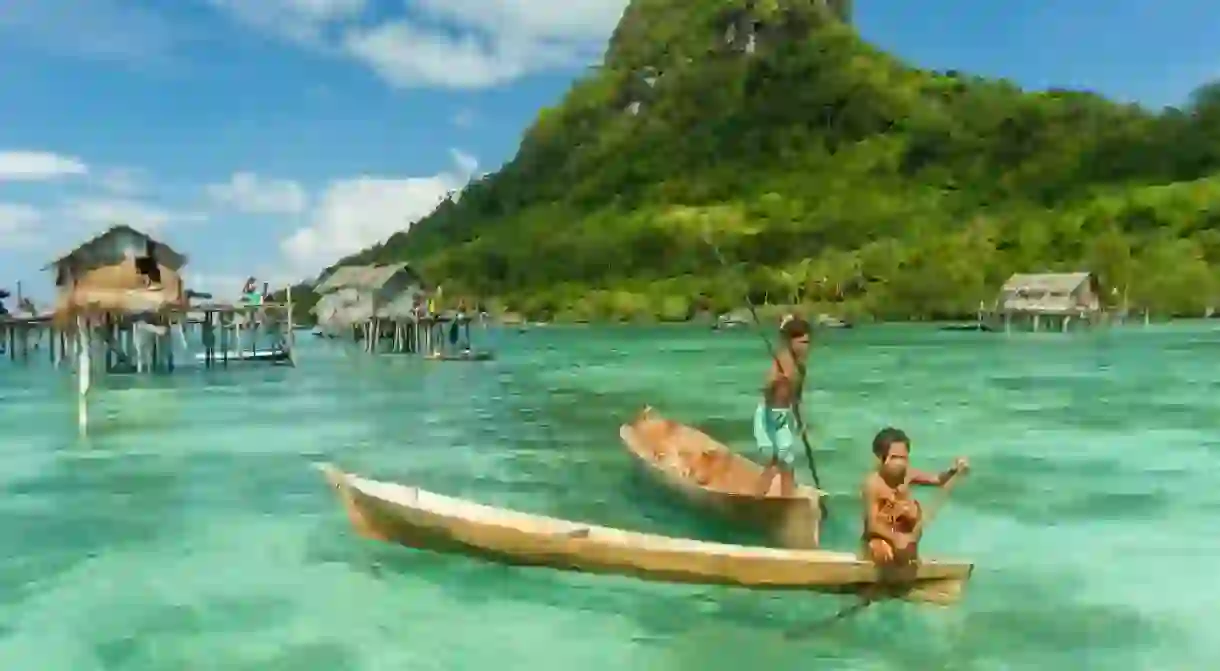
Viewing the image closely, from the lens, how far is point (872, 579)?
Result: 32.6 feet

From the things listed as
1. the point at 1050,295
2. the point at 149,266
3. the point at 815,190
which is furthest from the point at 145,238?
the point at 815,190

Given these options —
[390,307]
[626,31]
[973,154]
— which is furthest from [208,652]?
[626,31]

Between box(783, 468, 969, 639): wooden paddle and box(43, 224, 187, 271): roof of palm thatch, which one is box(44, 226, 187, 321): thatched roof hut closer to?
box(43, 224, 187, 271): roof of palm thatch

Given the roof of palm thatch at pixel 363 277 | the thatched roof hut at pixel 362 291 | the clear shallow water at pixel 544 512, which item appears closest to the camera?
the clear shallow water at pixel 544 512

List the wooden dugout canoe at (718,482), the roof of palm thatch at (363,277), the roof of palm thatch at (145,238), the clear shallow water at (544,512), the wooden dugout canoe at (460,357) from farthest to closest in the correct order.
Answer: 1. the roof of palm thatch at (363,277)
2. the wooden dugout canoe at (460,357)
3. the roof of palm thatch at (145,238)
4. the wooden dugout canoe at (718,482)
5. the clear shallow water at (544,512)

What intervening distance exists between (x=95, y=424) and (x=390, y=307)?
34.8m

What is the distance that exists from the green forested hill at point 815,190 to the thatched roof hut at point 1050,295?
430 inches

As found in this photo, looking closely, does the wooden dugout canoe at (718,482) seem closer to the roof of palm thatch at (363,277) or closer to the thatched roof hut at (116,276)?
the thatched roof hut at (116,276)

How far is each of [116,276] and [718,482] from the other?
35.4 metres

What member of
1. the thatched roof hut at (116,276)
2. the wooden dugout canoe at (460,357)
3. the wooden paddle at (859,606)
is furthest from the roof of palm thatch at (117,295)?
the wooden paddle at (859,606)

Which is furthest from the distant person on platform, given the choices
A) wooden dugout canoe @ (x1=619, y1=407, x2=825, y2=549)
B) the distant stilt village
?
wooden dugout canoe @ (x1=619, y1=407, x2=825, y2=549)

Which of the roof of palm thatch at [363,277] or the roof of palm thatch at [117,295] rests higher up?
the roof of palm thatch at [363,277]

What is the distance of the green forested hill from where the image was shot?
321ft

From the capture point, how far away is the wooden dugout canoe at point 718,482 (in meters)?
11.5
